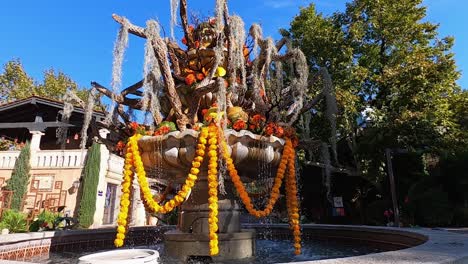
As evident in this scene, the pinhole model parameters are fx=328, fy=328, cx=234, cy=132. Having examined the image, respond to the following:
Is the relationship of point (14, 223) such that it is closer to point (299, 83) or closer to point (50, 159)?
point (299, 83)

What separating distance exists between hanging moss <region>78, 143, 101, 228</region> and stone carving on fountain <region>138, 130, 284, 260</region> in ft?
40.8

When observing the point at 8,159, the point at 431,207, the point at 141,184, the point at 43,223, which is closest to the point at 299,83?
the point at 141,184

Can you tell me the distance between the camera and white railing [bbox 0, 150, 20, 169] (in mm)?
18969

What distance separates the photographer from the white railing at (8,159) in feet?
62.2

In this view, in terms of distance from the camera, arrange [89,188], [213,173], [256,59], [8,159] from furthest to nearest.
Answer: [8,159]
[89,188]
[256,59]
[213,173]

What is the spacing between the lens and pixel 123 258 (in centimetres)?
353

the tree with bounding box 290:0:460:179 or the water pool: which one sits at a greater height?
the tree with bounding box 290:0:460:179

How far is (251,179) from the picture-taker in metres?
7.24

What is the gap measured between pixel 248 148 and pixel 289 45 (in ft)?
8.67

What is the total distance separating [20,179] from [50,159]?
6.12 ft

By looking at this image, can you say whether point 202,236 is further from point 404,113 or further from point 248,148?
point 404,113

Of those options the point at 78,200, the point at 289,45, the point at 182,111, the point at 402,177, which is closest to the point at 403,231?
the point at 289,45

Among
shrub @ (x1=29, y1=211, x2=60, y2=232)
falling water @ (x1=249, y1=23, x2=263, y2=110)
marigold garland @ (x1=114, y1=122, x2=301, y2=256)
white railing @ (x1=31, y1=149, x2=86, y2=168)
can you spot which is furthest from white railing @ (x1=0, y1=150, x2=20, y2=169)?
falling water @ (x1=249, y1=23, x2=263, y2=110)

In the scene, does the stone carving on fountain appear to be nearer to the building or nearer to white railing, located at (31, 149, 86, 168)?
the building
